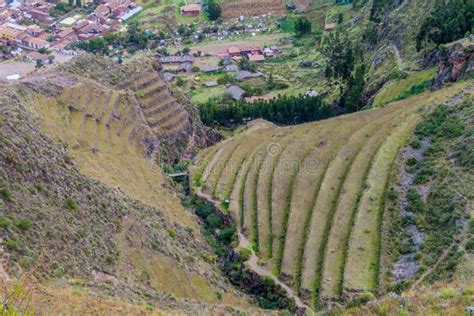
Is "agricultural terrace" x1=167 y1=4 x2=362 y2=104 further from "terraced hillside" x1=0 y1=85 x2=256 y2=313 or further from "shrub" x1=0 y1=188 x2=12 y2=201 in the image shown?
"shrub" x1=0 y1=188 x2=12 y2=201

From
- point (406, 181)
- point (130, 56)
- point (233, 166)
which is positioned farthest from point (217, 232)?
point (130, 56)

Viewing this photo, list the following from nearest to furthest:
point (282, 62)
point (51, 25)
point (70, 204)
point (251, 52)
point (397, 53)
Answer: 1. point (70, 204)
2. point (397, 53)
3. point (282, 62)
4. point (251, 52)
5. point (51, 25)

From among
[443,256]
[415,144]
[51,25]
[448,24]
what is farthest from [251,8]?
[443,256]

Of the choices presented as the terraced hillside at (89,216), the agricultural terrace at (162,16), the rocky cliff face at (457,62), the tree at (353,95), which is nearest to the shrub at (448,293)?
the terraced hillside at (89,216)

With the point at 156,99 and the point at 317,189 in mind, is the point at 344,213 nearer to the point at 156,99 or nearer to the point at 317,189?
the point at 317,189

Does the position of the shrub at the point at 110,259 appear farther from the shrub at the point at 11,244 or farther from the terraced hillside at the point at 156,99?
the terraced hillside at the point at 156,99

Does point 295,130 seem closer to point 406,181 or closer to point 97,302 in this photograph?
point 406,181

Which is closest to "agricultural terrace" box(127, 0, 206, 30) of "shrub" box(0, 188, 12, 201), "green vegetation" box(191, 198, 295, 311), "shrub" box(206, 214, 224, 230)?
"green vegetation" box(191, 198, 295, 311)
